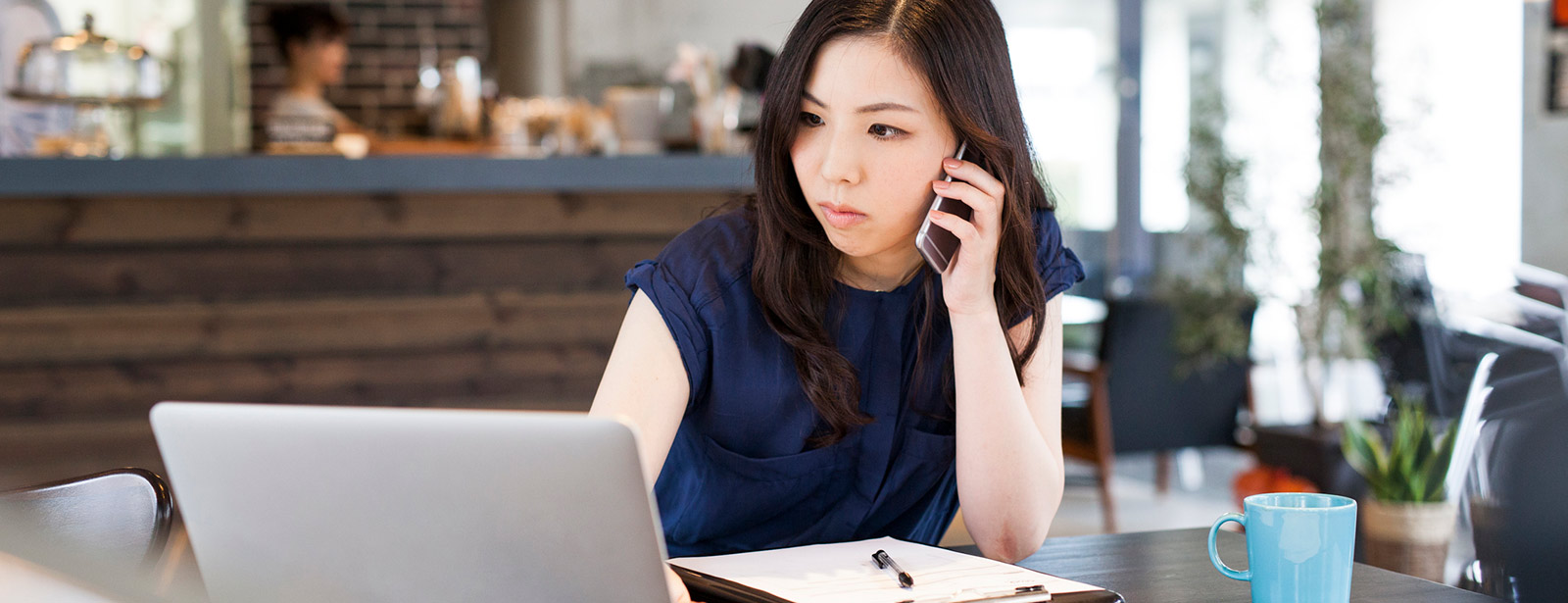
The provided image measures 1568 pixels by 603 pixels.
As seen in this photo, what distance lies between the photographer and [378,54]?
637cm

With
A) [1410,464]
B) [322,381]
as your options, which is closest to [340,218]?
[322,381]

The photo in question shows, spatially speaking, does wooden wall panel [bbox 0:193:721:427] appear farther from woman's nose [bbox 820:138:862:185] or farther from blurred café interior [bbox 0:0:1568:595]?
woman's nose [bbox 820:138:862:185]

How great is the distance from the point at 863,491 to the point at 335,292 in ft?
7.47

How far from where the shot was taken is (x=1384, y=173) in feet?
14.0

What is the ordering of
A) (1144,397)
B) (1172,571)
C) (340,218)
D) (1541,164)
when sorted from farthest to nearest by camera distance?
(1541,164)
(1144,397)
(340,218)
(1172,571)

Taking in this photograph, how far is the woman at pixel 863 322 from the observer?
3.90 ft

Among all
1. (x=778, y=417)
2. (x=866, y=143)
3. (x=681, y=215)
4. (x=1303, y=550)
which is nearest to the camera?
(x=1303, y=550)

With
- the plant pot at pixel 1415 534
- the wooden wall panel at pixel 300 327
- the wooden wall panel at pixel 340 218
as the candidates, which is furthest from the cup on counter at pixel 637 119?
the plant pot at pixel 1415 534

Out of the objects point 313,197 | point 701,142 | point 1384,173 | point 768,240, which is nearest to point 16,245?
point 313,197

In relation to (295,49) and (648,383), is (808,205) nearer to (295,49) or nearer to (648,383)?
(648,383)

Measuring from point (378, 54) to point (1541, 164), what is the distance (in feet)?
16.9

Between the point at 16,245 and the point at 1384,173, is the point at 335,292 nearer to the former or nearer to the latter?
the point at 16,245

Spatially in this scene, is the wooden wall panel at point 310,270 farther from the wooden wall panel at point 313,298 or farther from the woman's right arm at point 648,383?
the woman's right arm at point 648,383

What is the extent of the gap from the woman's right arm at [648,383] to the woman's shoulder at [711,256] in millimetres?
49
